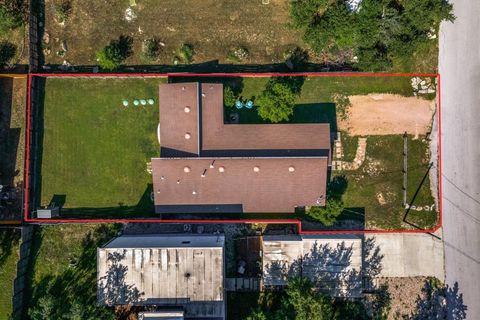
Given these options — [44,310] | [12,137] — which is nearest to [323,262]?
[44,310]

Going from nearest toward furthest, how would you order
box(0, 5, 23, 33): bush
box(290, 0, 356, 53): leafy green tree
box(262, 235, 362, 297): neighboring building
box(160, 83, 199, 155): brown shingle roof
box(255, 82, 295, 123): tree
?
box(290, 0, 356, 53): leafy green tree, box(255, 82, 295, 123): tree, box(160, 83, 199, 155): brown shingle roof, box(262, 235, 362, 297): neighboring building, box(0, 5, 23, 33): bush

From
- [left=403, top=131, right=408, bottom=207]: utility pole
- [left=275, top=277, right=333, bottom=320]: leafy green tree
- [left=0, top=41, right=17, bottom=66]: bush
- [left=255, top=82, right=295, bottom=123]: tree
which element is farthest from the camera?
Result: [left=403, top=131, right=408, bottom=207]: utility pole

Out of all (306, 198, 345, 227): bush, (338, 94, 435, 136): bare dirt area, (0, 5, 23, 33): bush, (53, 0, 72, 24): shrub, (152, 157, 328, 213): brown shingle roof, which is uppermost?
(53, 0, 72, 24): shrub

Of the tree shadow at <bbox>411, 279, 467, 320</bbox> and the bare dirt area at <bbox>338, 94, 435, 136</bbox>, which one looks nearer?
the tree shadow at <bbox>411, 279, 467, 320</bbox>

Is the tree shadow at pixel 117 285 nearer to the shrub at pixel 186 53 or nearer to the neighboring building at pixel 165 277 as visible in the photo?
the neighboring building at pixel 165 277

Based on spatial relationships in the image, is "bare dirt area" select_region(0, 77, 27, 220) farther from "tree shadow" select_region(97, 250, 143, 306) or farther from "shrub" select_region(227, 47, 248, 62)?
"shrub" select_region(227, 47, 248, 62)

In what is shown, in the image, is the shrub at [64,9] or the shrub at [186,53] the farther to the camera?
the shrub at [64,9]

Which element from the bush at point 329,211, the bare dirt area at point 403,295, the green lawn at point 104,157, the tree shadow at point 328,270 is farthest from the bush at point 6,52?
the bare dirt area at point 403,295

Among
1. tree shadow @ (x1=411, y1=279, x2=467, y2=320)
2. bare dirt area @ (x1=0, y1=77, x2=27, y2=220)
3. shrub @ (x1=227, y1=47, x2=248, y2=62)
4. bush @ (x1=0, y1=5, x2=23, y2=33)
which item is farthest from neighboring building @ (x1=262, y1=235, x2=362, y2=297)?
bush @ (x1=0, y1=5, x2=23, y2=33)
